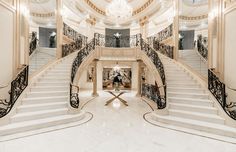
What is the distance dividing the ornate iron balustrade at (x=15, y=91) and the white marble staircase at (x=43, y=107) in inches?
8.6

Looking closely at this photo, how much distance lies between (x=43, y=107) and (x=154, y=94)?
5.50 meters

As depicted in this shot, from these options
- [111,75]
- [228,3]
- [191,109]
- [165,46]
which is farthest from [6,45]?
[111,75]

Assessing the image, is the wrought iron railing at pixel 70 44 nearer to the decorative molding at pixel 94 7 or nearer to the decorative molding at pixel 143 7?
the decorative molding at pixel 94 7

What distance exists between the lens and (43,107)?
202 inches

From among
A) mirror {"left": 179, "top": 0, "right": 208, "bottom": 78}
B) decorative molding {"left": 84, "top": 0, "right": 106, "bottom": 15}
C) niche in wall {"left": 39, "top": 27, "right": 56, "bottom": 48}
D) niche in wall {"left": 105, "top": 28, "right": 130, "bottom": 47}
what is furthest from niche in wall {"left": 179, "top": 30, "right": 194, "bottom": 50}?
niche in wall {"left": 39, "top": 27, "right": 56, "bottom": 48}

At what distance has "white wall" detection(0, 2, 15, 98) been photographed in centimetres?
Result: 502

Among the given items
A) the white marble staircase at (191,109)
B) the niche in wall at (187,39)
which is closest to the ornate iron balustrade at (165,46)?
the white marble staircase at (191,109)

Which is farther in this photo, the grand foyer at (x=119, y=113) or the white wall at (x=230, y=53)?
the white wall at (x=230, y=53)

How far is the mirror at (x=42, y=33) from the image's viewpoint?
30.6 feet

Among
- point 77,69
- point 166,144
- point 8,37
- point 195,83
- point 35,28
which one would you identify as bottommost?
point 166,144

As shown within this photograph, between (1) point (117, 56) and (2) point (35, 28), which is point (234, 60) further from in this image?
(2) point (35, 28)

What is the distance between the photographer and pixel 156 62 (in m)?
7.38

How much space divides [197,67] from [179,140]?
6258mm

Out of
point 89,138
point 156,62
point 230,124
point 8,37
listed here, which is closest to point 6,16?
point 8,37
